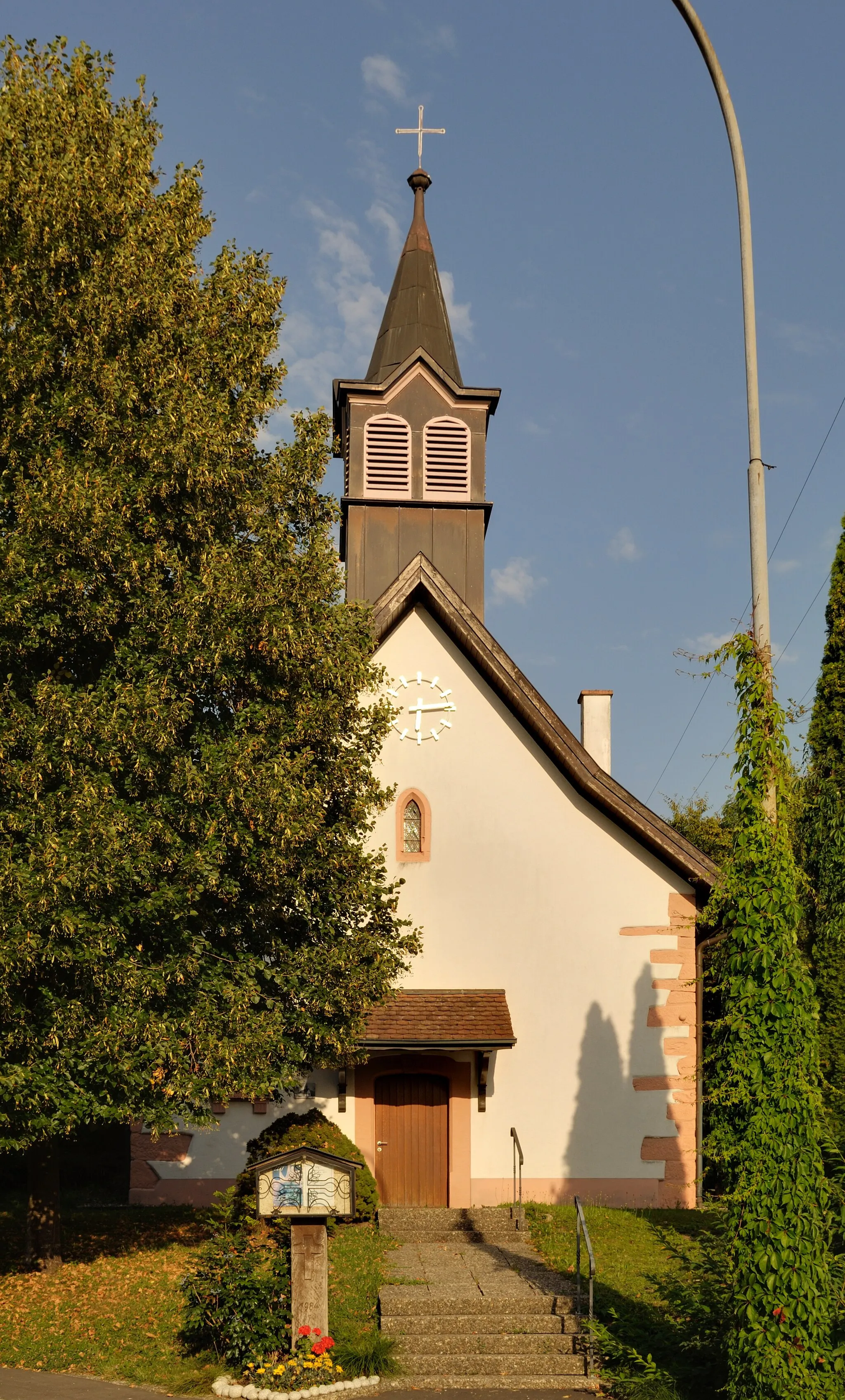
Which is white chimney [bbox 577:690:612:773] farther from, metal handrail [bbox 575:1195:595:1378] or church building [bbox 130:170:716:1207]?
metal handrail [bbox 575:1195:595:1378]

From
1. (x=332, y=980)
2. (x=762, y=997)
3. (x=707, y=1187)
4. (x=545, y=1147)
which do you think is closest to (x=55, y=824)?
(x=332, y=980)

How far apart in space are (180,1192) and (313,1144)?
3.31 m

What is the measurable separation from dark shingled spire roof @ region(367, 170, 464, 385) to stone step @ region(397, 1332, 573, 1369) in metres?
18.2

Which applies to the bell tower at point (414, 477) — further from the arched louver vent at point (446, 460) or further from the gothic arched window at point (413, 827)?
the gothic arched window at point (413, 827)

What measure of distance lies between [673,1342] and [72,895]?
675 centimetres

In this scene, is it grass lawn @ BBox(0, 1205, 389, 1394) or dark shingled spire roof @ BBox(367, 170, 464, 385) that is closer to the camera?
grass lawn @ BBox(0, 1205, 389, 1394)

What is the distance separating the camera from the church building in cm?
1759

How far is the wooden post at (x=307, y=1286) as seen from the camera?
10.8 meters

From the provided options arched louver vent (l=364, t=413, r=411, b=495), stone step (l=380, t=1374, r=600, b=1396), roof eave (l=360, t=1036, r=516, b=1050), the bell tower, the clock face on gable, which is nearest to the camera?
stone step (l=380, t=1374, r=600, b=1396)

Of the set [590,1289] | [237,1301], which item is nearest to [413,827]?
[590,1289]

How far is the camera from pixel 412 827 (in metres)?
19.0

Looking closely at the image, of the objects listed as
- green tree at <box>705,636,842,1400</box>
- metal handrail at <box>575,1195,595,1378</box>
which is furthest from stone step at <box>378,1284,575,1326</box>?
green tree at <box>705,636,842,1400</box>

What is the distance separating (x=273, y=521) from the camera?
14531 millimetres

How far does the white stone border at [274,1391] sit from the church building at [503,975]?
6231 mm
